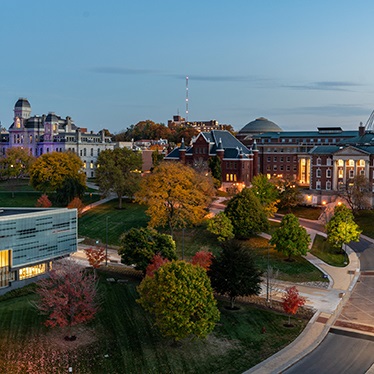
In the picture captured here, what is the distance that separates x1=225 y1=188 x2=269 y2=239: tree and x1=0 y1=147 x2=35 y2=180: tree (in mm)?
56018

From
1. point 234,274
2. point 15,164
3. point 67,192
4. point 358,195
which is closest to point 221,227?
point 234,274

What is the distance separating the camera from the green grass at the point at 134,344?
1195 inches

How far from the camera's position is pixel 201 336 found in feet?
105

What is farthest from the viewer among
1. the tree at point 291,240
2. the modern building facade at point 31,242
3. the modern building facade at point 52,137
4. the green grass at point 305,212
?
the modern building facade at point 52,137

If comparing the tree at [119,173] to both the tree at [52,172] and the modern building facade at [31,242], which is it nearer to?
the tree at [52,172]

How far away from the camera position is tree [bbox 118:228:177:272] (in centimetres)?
4772

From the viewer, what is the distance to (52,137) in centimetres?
12125

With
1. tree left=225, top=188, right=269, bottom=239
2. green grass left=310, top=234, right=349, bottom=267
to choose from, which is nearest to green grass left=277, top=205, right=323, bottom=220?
green grass left=310, top=234, right=349, bottom=267

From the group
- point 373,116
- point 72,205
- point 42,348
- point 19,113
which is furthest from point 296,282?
point 19,113

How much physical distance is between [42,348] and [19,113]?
4316 inches

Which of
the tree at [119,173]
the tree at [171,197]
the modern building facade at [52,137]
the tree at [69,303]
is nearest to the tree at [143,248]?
the tree at [171,197]

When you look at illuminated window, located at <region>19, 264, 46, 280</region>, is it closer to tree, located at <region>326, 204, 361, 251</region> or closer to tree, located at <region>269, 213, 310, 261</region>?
tree, located at <region>269, 213, 310, 261</region>

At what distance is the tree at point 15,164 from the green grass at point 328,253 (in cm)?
6495

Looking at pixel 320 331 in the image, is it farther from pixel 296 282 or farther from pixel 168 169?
pixel 168 169
